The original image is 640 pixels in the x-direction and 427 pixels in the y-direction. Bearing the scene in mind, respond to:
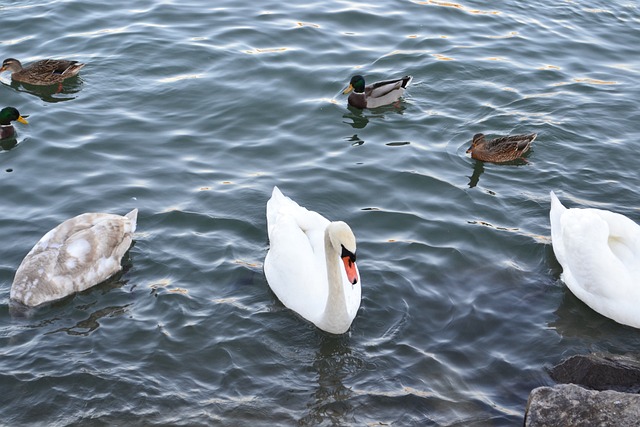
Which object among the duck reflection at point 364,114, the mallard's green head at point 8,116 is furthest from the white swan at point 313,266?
the mallard's green head at point 8,116

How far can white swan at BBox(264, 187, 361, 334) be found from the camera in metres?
9.66

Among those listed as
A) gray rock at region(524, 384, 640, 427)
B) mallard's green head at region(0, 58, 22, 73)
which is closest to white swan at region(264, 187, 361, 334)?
gray rock at region(524, 384, 640, 427)

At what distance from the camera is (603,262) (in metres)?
10.3

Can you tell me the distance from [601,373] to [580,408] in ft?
3.30

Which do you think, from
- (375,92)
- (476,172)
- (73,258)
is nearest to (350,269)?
(73,258)

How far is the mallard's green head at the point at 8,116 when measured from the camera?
1416 cm

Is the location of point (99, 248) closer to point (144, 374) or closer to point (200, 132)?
point (144, 374)

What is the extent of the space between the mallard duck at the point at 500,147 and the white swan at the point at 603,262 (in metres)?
2.59

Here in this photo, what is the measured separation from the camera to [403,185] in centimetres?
1287

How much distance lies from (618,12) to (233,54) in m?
7.65

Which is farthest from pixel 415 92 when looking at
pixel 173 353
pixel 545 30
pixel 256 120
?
pixel 173 353

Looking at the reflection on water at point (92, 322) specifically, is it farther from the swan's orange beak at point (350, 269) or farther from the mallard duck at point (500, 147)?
the mallard duck at point (500, 147)

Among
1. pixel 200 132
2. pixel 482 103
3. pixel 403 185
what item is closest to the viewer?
pixel 403 185

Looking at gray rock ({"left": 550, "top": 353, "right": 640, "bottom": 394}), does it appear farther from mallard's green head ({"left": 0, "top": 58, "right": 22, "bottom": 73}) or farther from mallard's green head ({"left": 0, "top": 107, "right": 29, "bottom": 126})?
mallard's green head ({"left": 0, "top": 58, "right": 22, "bottom": 73})
